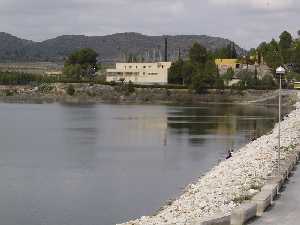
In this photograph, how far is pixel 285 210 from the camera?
18.8m

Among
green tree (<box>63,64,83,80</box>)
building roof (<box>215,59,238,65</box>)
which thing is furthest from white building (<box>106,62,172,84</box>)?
building roof (<box>215,59,238,65</box>)

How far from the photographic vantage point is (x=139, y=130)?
76.2 metres

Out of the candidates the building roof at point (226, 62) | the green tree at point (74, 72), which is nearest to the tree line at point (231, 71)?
the building roof at point (226, 62)

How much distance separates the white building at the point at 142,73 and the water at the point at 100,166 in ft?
323

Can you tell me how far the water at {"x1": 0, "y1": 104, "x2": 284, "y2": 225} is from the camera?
2822 centimetres

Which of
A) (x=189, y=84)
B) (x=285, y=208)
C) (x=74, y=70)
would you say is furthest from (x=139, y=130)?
(x=74, y=70)

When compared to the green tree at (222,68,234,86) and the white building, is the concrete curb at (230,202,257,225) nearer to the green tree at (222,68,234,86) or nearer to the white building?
the green tree at (222,68,234,86)

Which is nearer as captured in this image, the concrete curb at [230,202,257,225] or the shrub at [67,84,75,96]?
the concrete curb at [230,202,257,225]

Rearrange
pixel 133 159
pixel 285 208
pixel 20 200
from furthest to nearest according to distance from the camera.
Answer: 1. pixel 133 159
2. pixel 20 200
3. pixel 285 208

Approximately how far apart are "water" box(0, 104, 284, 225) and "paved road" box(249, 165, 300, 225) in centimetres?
710

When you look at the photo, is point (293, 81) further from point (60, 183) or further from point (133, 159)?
point (60, 183)

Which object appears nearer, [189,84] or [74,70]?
[189,84]

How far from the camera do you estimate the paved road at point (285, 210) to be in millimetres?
17422

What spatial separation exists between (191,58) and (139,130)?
102517 mm
